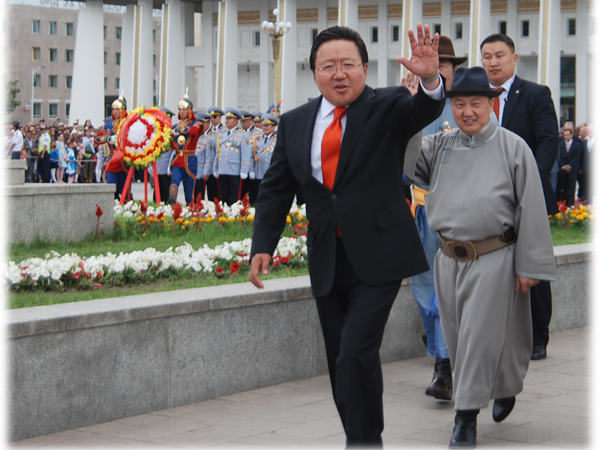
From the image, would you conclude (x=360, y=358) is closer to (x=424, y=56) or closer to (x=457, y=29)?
(x=424, y=56)

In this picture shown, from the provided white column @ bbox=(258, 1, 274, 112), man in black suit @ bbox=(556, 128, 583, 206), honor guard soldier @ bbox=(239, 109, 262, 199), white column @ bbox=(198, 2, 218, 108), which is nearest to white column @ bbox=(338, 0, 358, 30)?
Result: white column @ bbox=(258, 1, 274, 112)

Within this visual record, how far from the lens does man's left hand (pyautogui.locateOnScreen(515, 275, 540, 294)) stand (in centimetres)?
449

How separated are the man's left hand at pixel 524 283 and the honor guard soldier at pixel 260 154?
13.6 m

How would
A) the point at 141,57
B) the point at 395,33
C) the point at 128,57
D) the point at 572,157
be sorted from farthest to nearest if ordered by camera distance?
the point at 128,57, the point at 141,57, the point at 395,33, the point at 572,157

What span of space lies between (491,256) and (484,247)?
0.05m

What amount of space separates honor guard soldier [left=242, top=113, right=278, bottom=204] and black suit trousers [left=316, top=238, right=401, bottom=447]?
14.1 metres

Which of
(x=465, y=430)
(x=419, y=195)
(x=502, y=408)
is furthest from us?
(x=419, y=195)

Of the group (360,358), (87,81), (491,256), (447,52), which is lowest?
(360,358)

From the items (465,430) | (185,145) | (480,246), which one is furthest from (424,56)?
(185,145)

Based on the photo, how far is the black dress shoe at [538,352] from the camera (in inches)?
258

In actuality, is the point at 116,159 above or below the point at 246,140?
below

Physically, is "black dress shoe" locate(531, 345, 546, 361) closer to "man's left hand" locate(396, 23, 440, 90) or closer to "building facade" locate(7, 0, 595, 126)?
"man's left hand" locate(396, 23, 440, 90)

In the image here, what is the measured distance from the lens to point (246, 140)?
60.7 feet

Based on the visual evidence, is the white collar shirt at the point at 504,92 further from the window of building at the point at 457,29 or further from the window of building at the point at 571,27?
the window of building at the point at 457,29
